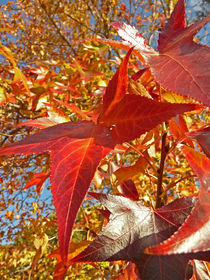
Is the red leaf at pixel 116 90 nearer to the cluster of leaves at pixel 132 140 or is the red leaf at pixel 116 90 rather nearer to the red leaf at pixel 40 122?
the cluster of leaves at pixel 132 140

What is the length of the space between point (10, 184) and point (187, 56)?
338 centimetres

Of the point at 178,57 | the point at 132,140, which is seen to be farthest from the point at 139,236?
the point at 178,57

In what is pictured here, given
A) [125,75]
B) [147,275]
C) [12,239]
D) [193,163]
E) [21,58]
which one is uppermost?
[21,58]

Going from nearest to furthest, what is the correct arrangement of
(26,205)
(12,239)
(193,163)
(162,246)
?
(162,246) < (193,163) < (12,239) < (26,205)

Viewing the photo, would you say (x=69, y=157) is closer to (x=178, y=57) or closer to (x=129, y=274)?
(x=178, y=57)

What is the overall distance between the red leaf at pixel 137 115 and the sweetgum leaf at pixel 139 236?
0.12 metres

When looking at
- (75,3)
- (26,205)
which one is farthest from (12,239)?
(75,3)

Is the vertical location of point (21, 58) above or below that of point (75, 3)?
below

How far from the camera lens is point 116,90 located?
38cm

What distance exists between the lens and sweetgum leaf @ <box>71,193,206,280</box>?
308 mm

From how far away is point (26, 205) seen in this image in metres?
3.83

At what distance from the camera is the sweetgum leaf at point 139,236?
308mm

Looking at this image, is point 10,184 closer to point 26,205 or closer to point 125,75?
point 26,205

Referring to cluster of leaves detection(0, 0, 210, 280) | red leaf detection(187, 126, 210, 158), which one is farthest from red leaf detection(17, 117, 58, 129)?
red leaf detection(187, 126, 210, 158)
